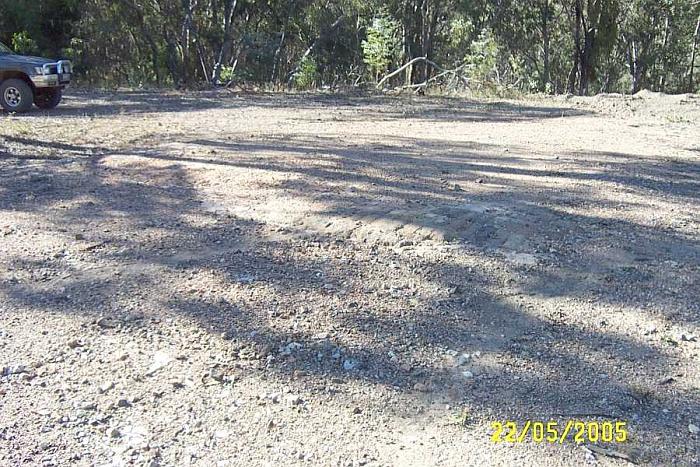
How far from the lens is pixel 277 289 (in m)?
4.62

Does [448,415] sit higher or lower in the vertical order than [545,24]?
Answer: lower

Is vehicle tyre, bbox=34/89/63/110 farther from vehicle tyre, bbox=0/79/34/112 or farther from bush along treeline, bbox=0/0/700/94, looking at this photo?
bush along treeline, bbox=0/0/700/94

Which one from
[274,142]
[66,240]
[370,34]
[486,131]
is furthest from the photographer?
[370,34]

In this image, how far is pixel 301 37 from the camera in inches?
1088

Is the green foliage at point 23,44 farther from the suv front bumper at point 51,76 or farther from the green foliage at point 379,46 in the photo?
the suv front bumper at point 51,76

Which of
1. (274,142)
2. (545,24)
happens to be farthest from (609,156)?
(545,24)

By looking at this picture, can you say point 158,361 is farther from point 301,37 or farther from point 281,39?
point 301,37

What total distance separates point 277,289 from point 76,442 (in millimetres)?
1725

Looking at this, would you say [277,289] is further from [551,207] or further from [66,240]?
[551,207]

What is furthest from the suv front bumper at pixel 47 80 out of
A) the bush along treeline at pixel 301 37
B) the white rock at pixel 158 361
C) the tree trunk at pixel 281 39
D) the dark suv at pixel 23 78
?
the tree trunk at pixel 281 39

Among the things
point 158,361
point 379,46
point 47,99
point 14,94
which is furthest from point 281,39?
point 158,361

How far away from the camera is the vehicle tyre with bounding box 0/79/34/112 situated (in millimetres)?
13844
